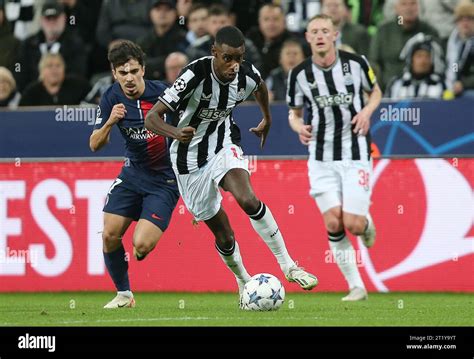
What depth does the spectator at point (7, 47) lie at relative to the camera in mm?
14000

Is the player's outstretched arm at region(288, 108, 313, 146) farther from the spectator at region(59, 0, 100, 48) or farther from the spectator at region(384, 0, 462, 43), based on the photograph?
the spectator at region(59, 0, 100, 48)

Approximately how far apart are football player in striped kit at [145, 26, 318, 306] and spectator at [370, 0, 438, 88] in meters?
4.05

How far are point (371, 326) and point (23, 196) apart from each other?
5.42 metres

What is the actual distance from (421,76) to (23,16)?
5060 mm

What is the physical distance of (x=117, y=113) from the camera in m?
8.88

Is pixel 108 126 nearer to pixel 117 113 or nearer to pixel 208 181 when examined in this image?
pixel 117 113

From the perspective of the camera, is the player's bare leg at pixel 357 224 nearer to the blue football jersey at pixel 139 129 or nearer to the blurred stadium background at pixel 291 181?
the blurred stadium background at pixel 291 181

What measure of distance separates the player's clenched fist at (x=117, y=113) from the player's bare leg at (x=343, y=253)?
8.12 ft

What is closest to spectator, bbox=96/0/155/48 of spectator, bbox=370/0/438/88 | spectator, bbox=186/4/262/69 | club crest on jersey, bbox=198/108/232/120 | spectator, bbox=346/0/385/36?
spectator, bbox=186/4/262/69

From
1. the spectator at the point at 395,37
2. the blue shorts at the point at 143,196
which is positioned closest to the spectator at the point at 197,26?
the spectator at the point at 395,37

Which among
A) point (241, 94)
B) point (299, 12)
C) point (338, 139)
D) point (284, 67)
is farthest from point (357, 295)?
point (299, 12)

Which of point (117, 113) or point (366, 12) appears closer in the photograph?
point (117, 113)

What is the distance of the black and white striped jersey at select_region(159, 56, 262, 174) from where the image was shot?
864cm

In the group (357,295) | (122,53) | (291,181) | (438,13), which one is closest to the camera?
(122,53)
